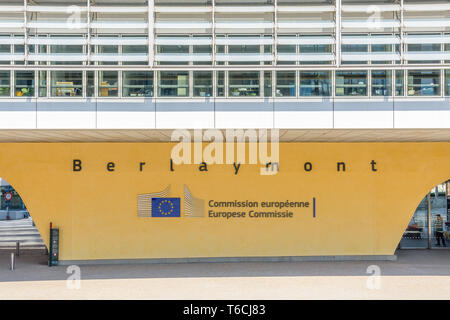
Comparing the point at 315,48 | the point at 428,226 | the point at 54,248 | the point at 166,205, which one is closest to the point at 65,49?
the point at 166,205

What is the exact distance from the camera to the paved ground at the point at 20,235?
1928cm

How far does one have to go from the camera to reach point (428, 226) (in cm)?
1684

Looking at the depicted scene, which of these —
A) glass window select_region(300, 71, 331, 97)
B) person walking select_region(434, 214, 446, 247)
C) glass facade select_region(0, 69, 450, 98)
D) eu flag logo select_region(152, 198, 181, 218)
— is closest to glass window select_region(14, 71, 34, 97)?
glass facade select_region(0, 69, 450, 98)

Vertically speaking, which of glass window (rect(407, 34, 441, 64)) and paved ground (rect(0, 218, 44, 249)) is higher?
glass window (rect(407, 34, 441, 64))

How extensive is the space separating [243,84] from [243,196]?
12.6 ft

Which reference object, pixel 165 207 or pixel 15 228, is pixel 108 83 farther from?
pixel 15 228

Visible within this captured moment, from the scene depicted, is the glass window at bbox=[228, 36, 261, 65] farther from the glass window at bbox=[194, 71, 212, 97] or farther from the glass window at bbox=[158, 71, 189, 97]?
the glass window at bbox=[158, 71, 189, 97]

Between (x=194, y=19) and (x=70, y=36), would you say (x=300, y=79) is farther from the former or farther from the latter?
(x=70, y=36)

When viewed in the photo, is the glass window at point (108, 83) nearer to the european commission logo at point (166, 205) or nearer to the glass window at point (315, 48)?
the european commission logo at point (166, 205)

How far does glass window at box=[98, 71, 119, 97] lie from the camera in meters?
11.5

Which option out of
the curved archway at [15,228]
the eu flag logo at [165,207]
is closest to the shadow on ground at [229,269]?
the eu flag logo at [165,207]

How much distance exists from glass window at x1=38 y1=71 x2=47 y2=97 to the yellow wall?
A: 2747 mm

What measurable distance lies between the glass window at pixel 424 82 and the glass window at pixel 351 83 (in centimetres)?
111

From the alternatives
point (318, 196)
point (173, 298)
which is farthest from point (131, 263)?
point (318, 196)
